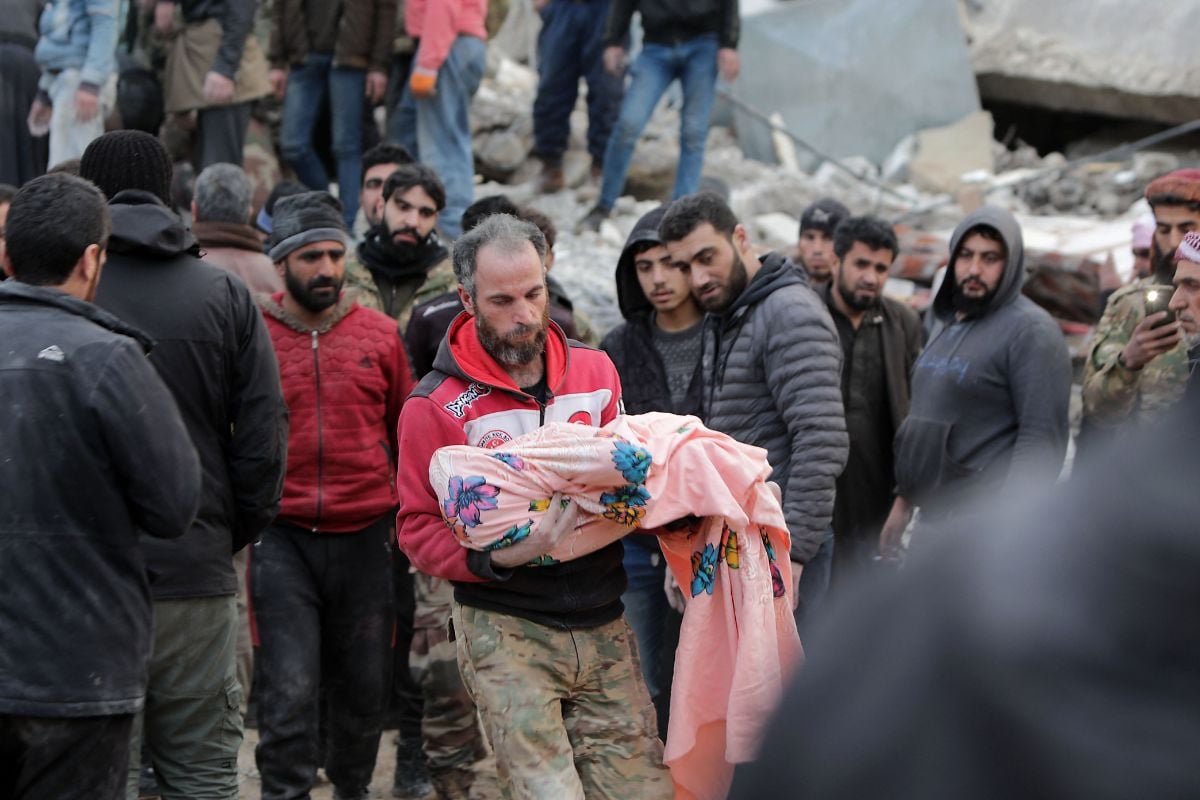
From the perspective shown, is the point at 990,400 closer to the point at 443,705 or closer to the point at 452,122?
the point at 443,705

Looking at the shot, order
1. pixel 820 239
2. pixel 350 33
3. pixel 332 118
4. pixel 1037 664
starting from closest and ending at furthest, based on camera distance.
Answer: pixel 1037 664 < pixel 820 239 < pixel 350 33 < pixel 332 118

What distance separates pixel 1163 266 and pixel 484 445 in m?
3.16

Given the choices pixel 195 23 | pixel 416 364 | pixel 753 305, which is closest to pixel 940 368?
pixel 753 305

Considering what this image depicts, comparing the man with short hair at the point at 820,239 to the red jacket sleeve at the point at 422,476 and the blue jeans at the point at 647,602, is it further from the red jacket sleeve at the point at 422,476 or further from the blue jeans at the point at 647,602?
the red jacket sleeve at the point at 422,476

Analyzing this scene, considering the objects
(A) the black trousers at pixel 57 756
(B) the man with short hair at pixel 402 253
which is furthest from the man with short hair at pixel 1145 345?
(A) the black trousers at pixel 57 756

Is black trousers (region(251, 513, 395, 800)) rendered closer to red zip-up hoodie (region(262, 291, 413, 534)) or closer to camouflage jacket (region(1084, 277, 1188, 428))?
red zip-up hoodie (region(262, 291, 413, 534))

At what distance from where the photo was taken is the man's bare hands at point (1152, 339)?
5.18m

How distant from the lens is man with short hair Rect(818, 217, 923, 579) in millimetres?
6434

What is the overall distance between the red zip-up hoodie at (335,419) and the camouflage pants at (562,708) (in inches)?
54.4

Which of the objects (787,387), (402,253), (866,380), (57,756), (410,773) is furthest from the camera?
(866,380)

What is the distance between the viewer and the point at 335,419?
17.8 ft

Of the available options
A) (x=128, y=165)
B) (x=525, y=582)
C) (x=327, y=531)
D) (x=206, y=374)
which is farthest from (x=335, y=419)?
(x=525, y=582)

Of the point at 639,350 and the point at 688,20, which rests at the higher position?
the point at 688,20

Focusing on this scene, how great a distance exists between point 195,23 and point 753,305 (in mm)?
5923
